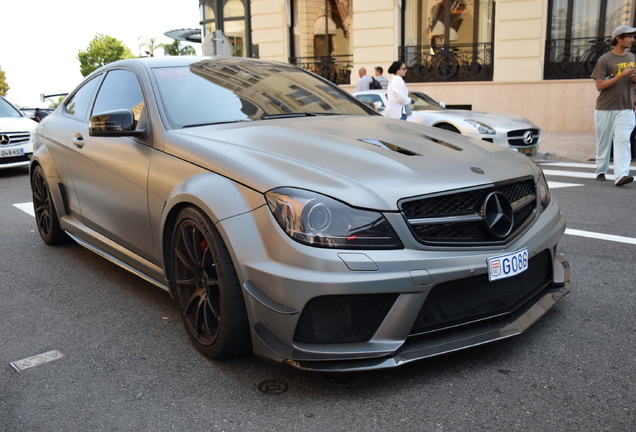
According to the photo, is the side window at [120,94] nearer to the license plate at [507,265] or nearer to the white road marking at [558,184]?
the license plate at [507,265]

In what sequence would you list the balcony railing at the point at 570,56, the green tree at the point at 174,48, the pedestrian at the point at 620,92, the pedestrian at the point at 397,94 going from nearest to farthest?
the pedestrian at the point at 620,92 → the pedestrian at the point at 397,94 → the balcony railing at the point at 570,56 → the green tree at the point at 174,48

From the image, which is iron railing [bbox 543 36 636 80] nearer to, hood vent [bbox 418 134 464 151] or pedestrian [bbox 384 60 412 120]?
pedestrian [bbox 384 60 412 120]

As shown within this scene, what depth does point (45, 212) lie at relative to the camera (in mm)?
5281

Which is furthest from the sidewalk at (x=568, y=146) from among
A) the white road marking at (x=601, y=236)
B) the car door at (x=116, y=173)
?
the car door at (x=116, y=173)

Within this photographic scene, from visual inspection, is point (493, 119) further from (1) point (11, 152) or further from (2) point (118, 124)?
(1) point (11, 152)

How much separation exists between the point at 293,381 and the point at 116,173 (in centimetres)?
177

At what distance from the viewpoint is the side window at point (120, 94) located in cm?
379

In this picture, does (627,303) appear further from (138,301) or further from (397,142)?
(138,301)

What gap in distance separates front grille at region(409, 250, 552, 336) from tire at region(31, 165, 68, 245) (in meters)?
3.51

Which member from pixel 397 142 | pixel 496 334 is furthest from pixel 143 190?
pixel 496 334

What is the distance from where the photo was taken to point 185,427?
2396mm

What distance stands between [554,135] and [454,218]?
1418 centimetres

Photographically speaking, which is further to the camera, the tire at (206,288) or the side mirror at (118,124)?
the side mirror at (118,124)

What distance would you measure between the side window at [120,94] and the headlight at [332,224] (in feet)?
5.22
